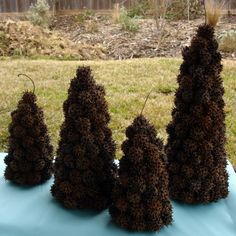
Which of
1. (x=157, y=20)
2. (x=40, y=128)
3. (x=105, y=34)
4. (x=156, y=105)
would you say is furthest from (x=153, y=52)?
(x=40, y=128)

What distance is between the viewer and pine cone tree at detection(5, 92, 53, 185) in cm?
267

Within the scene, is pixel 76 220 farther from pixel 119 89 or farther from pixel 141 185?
pixel 119 89

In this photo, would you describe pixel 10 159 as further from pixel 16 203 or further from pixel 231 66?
pixel 231 66

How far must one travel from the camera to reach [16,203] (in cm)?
253

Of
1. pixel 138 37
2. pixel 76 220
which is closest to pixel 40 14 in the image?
pixel 138 37

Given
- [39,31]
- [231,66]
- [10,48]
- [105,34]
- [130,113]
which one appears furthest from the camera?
[105,34]

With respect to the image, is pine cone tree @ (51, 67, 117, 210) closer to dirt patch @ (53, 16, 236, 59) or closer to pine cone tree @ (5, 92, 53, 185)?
pine cone tree @ (5, 92, 53, 185)

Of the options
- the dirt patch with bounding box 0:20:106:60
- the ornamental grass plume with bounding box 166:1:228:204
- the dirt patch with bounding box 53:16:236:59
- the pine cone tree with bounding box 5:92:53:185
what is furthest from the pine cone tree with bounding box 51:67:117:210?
the dirt patch with bounding box 0:20:106:60

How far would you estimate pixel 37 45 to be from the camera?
10.6 meters

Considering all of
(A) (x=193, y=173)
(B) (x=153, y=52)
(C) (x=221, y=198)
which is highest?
(A) (x=193, y=173)

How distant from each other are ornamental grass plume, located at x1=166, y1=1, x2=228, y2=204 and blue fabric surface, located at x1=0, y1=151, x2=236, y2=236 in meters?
0.10

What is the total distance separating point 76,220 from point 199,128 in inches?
29.2

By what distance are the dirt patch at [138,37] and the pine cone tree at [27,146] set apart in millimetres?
7274

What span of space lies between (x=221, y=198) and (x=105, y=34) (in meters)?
9.66
